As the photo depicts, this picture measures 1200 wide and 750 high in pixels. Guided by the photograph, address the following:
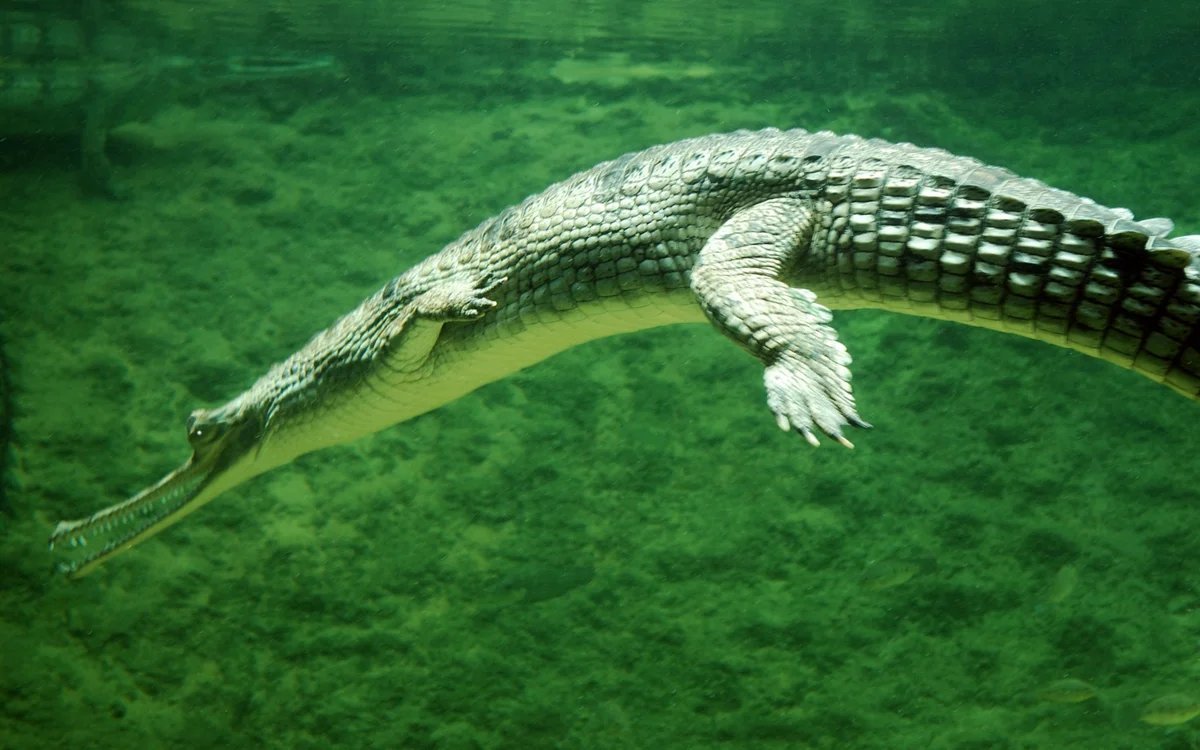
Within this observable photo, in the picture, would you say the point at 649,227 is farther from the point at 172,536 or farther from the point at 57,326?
the point at 57,326

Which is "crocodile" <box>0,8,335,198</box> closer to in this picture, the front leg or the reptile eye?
the reptile eye

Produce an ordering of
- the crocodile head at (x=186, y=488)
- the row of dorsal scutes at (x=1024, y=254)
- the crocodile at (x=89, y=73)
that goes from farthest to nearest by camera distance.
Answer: the crocodile at (x=89, y=73) → the crocodile head at (x=186, y=488) → the row of dorsal scutes at (x=1024, y=254)

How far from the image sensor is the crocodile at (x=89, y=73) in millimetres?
6867

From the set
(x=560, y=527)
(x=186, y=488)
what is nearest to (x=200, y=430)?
(x=186, y=488)

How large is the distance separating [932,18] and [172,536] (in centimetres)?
810

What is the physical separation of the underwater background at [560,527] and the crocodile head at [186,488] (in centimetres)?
114

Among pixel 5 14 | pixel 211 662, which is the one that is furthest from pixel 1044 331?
pixel 5 14

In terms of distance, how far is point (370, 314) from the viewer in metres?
3.62

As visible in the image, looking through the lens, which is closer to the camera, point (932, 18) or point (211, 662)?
point (211, 662)

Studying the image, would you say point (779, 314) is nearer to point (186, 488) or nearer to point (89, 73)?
point (186, 488)

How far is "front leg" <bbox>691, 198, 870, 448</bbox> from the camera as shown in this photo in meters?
2.27

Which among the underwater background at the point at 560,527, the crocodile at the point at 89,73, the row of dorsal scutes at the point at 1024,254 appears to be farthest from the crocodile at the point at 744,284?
Result: the crocodile at the point at 89,73

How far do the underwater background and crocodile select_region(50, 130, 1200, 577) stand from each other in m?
1.16

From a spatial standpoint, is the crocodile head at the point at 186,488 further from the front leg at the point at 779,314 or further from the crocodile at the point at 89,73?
the crocodile at the point at 89,73
